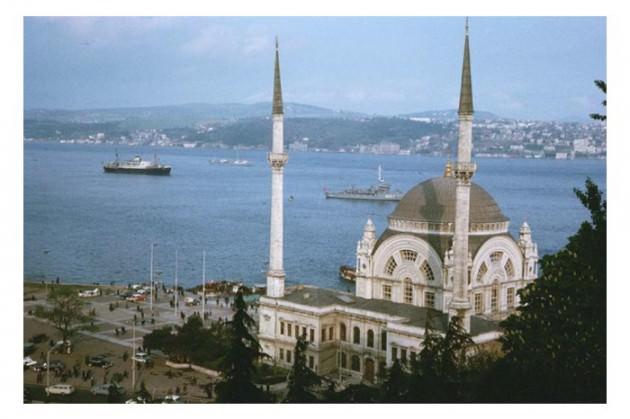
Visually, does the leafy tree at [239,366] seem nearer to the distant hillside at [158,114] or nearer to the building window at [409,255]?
the building window at [409,255]

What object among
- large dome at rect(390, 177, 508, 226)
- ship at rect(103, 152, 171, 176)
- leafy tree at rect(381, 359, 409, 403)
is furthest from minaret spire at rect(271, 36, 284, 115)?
ship at rect(103, 152, 171, 176)

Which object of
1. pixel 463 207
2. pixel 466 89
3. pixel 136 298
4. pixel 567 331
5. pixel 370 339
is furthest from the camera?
pixel 136 298

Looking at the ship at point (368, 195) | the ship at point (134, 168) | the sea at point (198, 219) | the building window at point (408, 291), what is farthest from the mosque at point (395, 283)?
the ship at point (134, 168)

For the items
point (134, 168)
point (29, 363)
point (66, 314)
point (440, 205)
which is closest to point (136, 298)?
point (66, 314)

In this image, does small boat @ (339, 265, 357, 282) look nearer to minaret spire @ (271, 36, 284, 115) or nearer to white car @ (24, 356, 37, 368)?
minaret spire @ (271, 36, 284, 115)

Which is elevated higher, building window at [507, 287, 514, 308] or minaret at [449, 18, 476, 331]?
minaret at [449, 18, 476, 331]

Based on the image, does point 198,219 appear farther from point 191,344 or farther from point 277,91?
point 277,91

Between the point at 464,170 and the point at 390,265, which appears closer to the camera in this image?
the point at 464,170

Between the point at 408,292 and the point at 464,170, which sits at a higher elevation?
the point at 464,170
